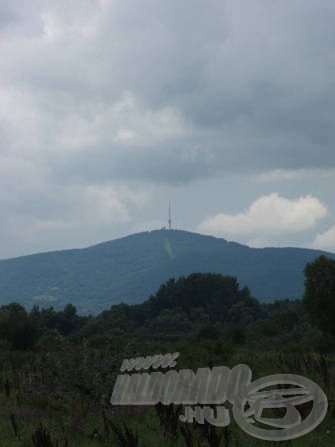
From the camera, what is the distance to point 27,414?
13.8 metres

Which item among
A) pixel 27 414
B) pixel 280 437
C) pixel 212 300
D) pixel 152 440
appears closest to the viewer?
pixel 280 437

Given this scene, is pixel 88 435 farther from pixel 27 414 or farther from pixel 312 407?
pixel 312 407

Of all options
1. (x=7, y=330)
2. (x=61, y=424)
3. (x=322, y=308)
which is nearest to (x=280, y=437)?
(x=61, y=424)

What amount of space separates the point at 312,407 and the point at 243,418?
1.23 metres

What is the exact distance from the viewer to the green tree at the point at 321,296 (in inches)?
2074

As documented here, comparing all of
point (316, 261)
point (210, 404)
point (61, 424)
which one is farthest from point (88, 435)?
point (316, 261)

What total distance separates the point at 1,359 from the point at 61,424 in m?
16.0

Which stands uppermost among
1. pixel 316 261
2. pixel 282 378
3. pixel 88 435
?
pixel 316 261

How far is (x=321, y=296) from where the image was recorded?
54.0 m

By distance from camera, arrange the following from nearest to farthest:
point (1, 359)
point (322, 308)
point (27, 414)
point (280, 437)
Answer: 1. point (280, 437)
2. point (27, 414)
3. point (1, 359)
4. point (322, 308)

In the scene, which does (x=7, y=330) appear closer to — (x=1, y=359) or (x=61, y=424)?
(x=1, y=359)

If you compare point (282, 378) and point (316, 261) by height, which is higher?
point (316, 261)

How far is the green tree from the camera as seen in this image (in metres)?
52.7

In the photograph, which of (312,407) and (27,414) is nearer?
(312,407)
